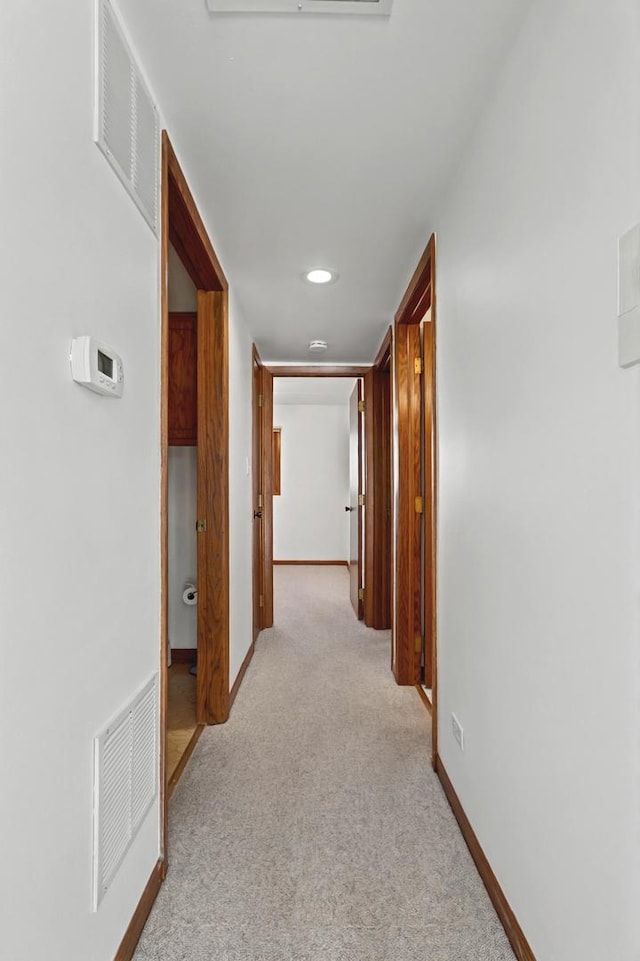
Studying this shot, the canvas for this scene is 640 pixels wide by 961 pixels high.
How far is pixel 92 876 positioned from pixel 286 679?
2.29 m

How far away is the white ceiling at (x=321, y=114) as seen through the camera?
1314mm

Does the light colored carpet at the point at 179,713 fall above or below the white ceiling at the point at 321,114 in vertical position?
below

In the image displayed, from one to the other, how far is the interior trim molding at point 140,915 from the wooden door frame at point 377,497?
9.97ft

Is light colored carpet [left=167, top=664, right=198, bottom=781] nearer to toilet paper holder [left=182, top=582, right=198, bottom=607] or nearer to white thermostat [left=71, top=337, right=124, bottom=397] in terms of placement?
toilet paper holder [left=182, top=582, right=198, bottom=607]

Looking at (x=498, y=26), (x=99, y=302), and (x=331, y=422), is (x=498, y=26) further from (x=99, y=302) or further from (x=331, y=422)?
(x=331, y=422)

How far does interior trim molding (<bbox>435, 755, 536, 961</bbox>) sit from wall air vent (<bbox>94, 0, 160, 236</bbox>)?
2.01 metres

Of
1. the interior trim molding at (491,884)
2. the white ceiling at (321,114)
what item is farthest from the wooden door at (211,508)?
the interior trim molding at (491,884)

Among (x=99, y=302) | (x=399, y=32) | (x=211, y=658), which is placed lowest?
(x=211, y=658)

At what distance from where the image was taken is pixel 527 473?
4.24ft

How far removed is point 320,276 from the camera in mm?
2879

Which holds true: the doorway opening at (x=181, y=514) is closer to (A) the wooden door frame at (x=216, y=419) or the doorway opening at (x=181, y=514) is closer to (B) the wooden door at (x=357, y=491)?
(A) the wooden door frame at (x=216, y=419)

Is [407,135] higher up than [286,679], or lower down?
higher up

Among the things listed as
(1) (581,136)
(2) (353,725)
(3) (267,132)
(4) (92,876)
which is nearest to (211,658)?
(2) (353,725)

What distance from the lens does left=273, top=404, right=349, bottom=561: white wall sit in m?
8.16
